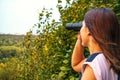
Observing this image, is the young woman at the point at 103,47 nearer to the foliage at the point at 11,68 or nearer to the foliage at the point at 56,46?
the foliage at the point at 56,46

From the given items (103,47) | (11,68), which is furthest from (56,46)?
(11,68)

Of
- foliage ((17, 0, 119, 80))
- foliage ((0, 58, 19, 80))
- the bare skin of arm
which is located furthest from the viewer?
foliage ((0, 58, 19, 80))

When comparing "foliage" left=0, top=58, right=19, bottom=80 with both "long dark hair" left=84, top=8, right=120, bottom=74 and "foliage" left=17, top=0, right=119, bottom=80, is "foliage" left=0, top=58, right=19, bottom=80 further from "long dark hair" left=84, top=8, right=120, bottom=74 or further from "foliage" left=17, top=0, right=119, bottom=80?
"long dark hair" left=84, top=8, right=120, bottom=74

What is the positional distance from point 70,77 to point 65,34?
837 mm

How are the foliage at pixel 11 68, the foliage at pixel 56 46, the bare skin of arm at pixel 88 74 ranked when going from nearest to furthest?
the bare skin of arm at pixel 88 74 < the foliage at pixel 56 46 < the foliage at pixel 11 68

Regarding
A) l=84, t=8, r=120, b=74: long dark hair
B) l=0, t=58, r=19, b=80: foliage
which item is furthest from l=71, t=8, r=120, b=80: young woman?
l=0, t=58, r=19, b=80: foliage

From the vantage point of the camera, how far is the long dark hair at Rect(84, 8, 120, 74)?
1685 mm

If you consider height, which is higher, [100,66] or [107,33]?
[107,33]

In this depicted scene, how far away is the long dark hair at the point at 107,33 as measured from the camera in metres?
1.68

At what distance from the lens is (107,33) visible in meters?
1.69

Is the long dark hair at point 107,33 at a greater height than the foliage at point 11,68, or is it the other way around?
the long dark hair at point 107,33

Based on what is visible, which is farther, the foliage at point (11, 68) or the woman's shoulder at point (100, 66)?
the foliage at point (11, 68)

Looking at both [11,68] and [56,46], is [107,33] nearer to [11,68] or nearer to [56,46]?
[56,46]

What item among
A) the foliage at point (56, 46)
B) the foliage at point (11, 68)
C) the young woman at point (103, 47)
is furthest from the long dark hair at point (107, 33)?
the foliage at point (11, 68)
